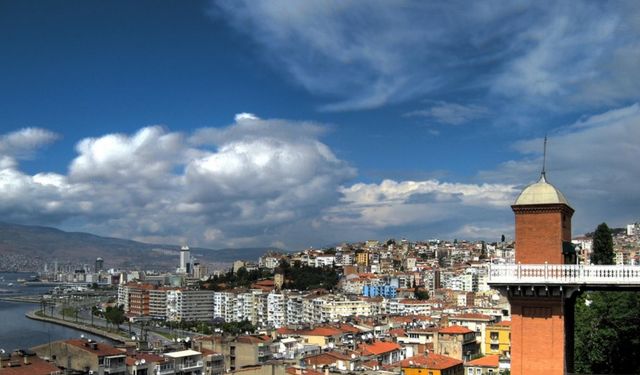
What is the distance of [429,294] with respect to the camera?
100062 millimetres

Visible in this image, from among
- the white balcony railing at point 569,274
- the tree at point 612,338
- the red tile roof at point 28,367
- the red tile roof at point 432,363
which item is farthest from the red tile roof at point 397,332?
the white balcony railing at point 569,274

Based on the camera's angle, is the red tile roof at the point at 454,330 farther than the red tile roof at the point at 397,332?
No

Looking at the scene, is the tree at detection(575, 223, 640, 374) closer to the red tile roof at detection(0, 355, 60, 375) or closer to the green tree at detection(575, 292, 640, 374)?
the green tree at detection(575, 292, 640, 374)

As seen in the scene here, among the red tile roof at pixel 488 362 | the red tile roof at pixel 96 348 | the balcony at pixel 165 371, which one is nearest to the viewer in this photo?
the red tile roof at pixel 96 348

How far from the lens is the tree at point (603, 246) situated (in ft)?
117

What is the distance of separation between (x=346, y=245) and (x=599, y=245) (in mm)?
121627

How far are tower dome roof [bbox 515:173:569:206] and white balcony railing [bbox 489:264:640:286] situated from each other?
115cm

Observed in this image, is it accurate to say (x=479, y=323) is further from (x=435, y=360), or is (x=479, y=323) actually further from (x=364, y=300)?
(x=364, y=300)

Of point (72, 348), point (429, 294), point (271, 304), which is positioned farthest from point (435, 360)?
point (429, 294)

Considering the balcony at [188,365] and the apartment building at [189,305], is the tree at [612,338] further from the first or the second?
the apartment building at [189,305]

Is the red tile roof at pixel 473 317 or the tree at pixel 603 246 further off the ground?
the tree at pixel 603 246

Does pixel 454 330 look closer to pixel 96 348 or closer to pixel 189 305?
pixel 96 348

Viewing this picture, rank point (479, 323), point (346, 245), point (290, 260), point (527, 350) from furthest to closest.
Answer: point (346, 245) → point (290, 260) → point (479, 323) → point (527, 350)

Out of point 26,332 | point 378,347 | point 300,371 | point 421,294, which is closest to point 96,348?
point 300,371
